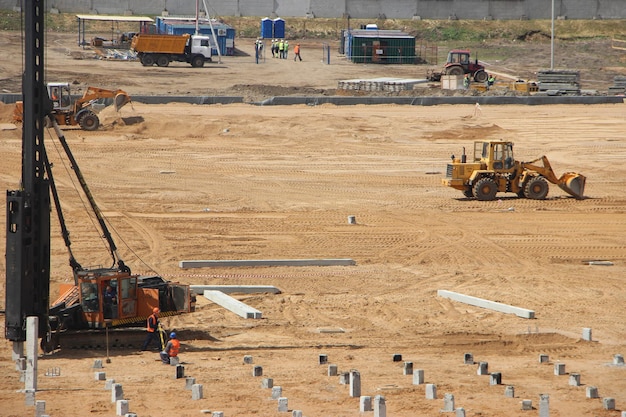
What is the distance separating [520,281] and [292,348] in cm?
654

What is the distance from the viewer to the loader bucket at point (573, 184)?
94.9ft

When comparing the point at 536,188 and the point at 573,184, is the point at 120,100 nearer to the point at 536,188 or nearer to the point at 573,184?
the point at 536,188

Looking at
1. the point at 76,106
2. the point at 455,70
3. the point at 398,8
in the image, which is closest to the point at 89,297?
the point at 76,106

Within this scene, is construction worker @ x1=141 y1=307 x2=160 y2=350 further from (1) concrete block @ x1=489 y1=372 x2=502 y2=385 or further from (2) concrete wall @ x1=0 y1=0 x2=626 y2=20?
(2) concrete wall @ x1=0 y1=0 x2=626 y2=20

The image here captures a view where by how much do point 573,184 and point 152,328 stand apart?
54.7ft

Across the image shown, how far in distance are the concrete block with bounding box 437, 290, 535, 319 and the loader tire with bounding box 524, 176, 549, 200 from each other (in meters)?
10.1

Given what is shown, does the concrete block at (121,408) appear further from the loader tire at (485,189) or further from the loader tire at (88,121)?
the loader tire at (88,121)

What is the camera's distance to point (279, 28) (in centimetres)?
7025

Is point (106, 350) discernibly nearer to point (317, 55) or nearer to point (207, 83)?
point (207, 83)

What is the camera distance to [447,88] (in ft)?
168

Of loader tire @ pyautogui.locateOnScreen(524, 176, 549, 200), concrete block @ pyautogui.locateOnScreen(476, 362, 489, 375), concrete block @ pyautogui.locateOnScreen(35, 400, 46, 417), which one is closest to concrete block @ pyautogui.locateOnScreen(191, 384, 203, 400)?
concrete block @ pyautogui.locateOnScreen(35, 400, 46, 417)

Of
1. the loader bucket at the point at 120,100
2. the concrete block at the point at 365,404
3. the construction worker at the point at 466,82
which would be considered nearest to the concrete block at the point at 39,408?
the concrete block at the point at 365,404

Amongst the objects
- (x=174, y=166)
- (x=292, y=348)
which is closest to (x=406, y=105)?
(x=174, y=166)

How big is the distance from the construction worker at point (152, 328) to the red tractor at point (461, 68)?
40.5 m
